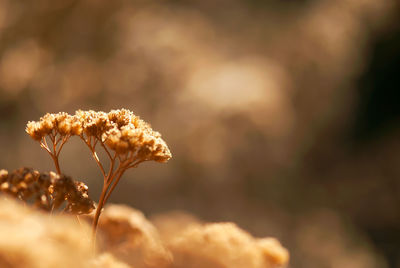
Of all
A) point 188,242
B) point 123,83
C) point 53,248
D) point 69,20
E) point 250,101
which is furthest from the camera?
point 69,20

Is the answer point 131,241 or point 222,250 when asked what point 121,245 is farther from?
point 222,250

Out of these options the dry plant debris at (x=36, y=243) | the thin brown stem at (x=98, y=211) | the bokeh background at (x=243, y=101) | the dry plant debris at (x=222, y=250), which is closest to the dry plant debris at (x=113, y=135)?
the thin brown stem at (x=98, y=211)

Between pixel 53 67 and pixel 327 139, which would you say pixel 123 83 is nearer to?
pixel 53 67

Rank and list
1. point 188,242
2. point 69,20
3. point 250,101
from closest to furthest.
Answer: point 188,242 → point 250,101 → point 69,20

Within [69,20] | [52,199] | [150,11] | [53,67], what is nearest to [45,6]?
[69,20]

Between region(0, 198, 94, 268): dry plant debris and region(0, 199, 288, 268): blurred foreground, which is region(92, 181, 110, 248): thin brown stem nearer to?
region(0, 199, 288, 268): blurred foreground

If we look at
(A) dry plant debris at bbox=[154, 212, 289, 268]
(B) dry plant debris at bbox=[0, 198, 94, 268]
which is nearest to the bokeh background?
(A) dry plant debris at bbox=[154, 212, 289, 268]
